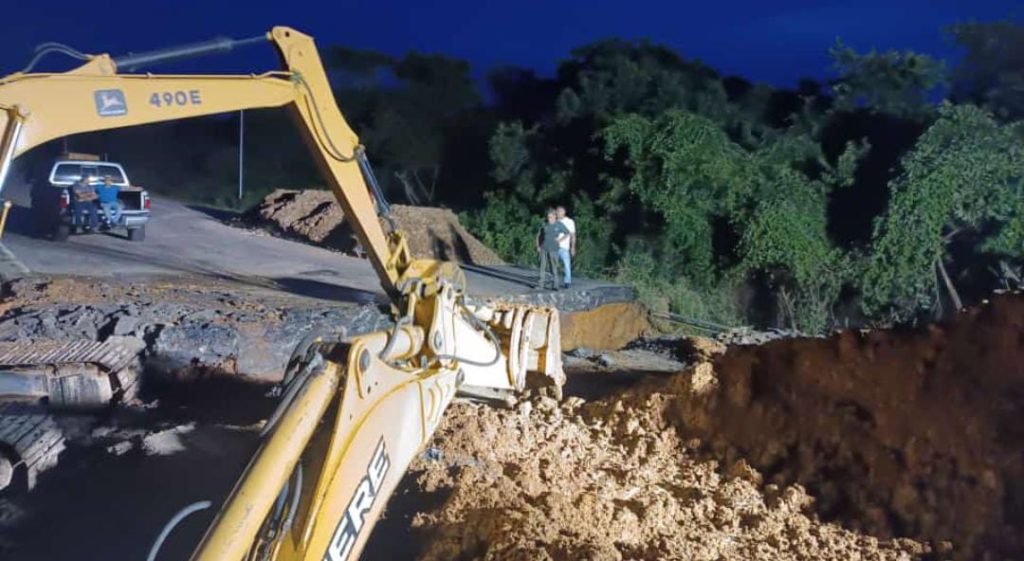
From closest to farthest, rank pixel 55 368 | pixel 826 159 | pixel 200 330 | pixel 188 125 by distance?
1. pixel 55 368
2. pixel 200 330
3. pixel 826 159
4. pixel 188 125

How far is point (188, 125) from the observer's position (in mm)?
41094

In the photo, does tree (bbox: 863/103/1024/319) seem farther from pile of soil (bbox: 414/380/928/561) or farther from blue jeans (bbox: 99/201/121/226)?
blue jeans (bbox: 99/201/121/226)

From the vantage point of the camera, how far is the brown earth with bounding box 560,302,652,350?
1467 cm

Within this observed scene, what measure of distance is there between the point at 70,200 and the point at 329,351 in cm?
1476

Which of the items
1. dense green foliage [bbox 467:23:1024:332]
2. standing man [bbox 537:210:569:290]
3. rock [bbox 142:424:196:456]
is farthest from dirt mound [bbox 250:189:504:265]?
rock [bbox 142:424:196:456]

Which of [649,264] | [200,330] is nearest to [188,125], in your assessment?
[649,264]

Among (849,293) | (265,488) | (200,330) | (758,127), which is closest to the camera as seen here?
(265,488)

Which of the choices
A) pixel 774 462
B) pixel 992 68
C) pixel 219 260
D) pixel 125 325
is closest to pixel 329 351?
pixel 774 462

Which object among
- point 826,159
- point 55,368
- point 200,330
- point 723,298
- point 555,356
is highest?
point 826,159

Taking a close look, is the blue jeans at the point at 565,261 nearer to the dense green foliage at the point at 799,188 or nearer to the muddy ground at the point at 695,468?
the dense green foliage at the point at 799,188

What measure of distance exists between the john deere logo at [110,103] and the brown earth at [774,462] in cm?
292

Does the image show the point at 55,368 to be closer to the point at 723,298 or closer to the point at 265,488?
the point at 265,488

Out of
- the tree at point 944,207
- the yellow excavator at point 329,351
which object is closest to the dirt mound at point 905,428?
the yellow excavator at point 329,351

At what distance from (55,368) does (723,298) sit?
52.5 feet
